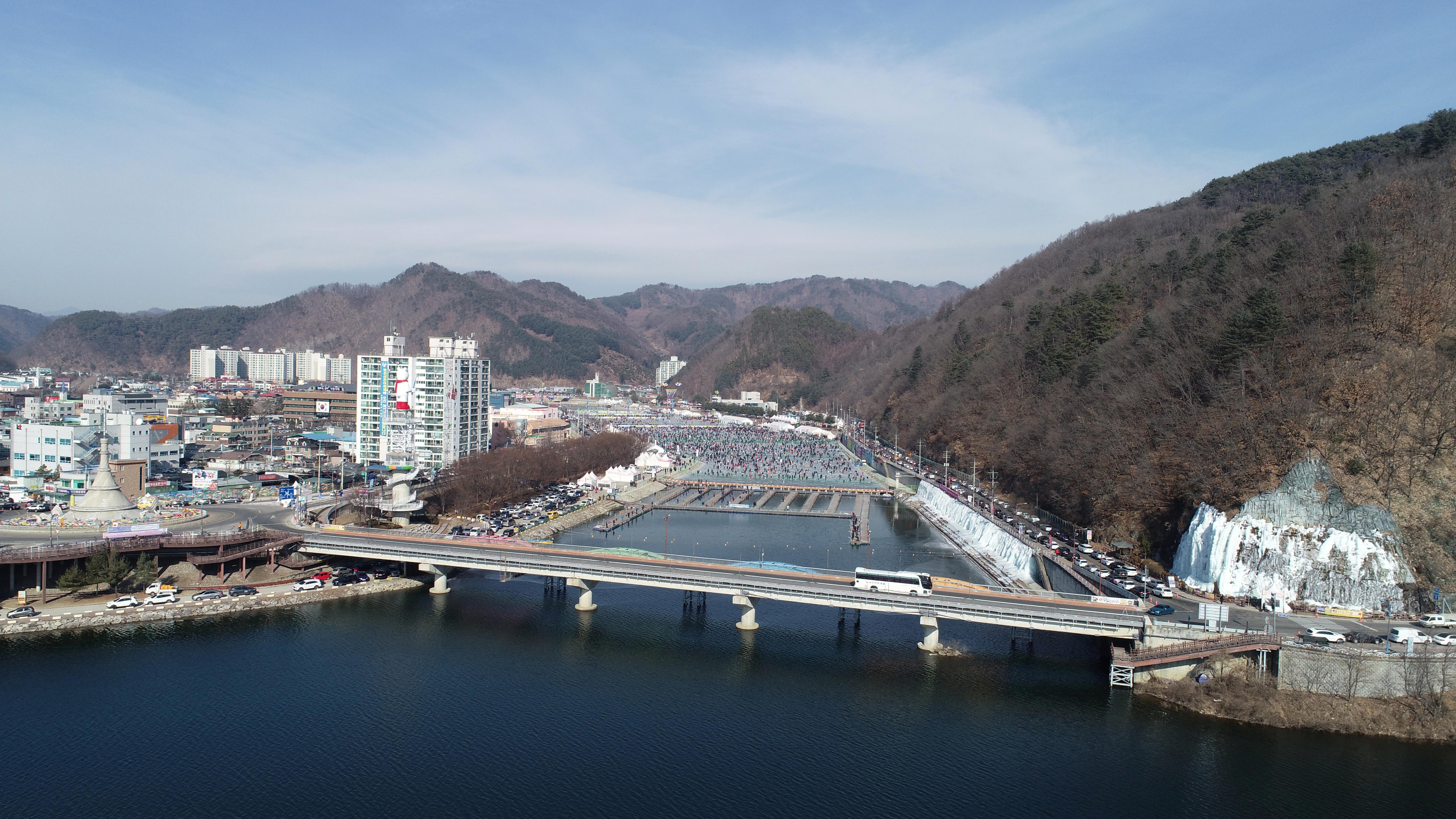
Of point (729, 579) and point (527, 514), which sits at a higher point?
point (729, 579)

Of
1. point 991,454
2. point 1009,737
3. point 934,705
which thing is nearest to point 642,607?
point 934,705

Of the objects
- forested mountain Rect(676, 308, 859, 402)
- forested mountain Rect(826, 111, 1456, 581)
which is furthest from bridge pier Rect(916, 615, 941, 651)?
forested mountain Rect(676, 308, 859, 402)

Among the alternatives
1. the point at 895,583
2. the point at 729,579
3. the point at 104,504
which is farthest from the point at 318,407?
the point at 895,583

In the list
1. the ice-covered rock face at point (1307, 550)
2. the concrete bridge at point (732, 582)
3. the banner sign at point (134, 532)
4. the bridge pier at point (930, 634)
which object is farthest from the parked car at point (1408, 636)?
the banner sign at point (134, 532)

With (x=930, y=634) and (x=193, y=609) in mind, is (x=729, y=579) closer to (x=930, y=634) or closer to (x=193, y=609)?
(x=930, y=634)

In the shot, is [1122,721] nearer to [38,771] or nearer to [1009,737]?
[1009,737]

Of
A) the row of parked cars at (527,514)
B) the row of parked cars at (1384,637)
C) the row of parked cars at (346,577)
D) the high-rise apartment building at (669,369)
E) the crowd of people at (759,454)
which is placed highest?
the high-rise apartment building at (669,369)

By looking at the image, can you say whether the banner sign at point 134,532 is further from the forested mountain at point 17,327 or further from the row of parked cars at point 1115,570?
the forested mountain at point 17,327
